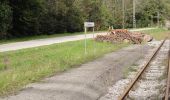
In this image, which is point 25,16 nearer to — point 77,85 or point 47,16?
point 47,16

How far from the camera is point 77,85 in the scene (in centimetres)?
1608

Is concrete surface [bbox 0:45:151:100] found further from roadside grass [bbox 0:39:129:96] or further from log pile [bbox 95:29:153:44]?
log pile [bbox 95:29:153:44]

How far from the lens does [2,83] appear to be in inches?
615

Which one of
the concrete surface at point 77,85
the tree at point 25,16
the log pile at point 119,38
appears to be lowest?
the log pile at point 119,38

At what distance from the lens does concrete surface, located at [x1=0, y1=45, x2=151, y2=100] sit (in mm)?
14039

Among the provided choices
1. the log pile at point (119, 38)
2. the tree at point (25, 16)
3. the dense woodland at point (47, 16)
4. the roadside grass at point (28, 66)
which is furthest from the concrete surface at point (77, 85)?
the tree at point (25, 16)

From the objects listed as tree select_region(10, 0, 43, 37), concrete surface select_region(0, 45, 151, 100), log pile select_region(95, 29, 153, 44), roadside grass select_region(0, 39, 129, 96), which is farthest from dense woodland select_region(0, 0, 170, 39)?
concrete surface select_region(0, 45, 151, 100)

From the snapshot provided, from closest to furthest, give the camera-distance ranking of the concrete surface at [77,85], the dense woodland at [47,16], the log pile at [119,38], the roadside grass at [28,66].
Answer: the concrete surface at [77,85], the roadside grass at [28,66], the log pile at [119,38], the dense woodland at [47,16]

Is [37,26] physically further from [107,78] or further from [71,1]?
[107,78]

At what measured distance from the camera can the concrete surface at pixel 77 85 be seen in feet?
46.1

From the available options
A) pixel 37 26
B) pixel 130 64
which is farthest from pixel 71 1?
pixel 130 64

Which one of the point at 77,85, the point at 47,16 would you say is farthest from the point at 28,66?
the point at 47,16

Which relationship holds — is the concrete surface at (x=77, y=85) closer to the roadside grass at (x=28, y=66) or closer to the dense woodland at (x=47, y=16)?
the roadside grass at (x=28, y=66)

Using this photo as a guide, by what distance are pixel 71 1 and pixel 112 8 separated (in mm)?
45040
